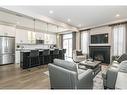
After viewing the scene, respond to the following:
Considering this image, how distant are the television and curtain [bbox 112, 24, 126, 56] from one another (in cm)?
65

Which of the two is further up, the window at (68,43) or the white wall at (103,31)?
the white wall at (103,31)

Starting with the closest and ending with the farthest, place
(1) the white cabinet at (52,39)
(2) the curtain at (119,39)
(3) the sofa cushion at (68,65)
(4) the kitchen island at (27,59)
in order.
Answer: (3) the sofa cushion at (68,65) < (4) the kitchen island at (27,59) < (2) the curtain at (119,39) < (1) the white cabinet at (52,39)

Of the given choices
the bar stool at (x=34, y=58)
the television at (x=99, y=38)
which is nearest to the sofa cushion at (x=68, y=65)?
the bar stool at (x=34, y=58)

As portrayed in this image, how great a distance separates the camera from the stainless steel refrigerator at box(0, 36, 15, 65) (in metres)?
6.03

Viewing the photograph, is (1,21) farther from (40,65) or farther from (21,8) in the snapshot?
(40,65)

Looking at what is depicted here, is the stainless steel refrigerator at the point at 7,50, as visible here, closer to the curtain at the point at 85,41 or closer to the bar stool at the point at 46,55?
the bar stool at the point at 46,55

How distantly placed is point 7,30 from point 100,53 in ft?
21.4

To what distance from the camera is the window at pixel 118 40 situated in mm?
5781

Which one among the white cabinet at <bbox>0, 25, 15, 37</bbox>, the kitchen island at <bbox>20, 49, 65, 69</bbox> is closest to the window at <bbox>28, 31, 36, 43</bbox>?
the white cabinet at <bbox>0, 25, 15, 37</bbox>

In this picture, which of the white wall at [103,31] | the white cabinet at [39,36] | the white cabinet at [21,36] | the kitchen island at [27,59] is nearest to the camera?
the kitchen island at [27,59]

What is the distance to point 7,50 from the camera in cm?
629

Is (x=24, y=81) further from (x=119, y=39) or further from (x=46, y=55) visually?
(x=119, y=39)

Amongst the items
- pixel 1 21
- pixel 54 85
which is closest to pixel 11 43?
pixel 1 21
